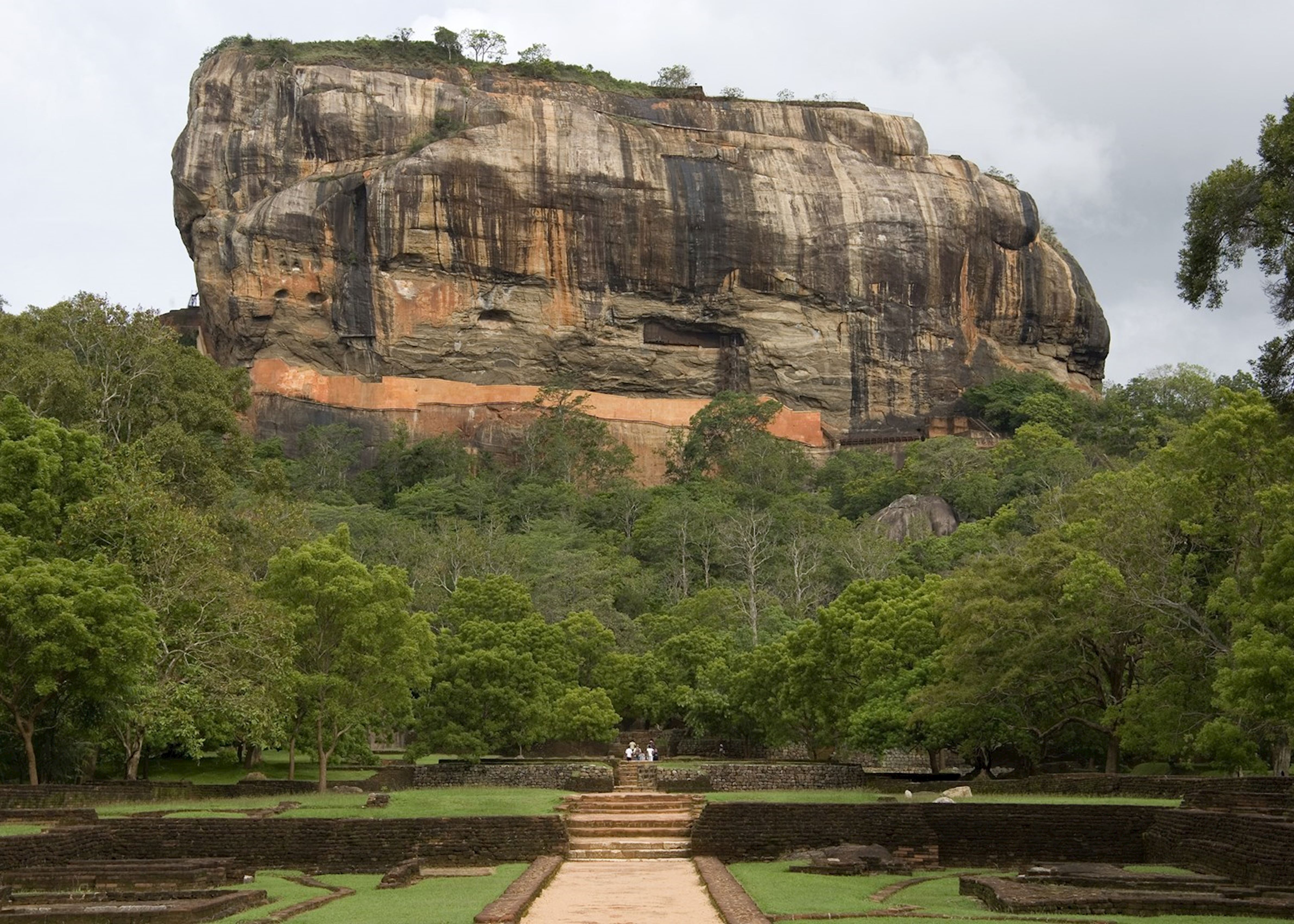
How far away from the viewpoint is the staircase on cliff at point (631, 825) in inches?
758

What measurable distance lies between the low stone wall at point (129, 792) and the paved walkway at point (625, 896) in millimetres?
6921

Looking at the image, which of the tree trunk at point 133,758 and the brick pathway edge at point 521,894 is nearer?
the brick pathway edge at point 521,894

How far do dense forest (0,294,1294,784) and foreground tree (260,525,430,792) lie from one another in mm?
63

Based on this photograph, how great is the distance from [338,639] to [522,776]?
4.31 metres

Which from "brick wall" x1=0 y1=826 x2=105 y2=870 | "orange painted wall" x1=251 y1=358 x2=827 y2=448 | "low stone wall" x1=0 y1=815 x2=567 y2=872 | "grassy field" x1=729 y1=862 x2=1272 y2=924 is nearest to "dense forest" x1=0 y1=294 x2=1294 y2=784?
"low stone wall" x1=0 y1=815 x2=567 y2=872

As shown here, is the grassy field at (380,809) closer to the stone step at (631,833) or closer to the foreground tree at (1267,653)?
the stone step at (631,833)

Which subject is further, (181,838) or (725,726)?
(725,726)

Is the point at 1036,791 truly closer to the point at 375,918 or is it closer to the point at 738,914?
the point at 738,914

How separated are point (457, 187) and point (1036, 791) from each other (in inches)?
1921

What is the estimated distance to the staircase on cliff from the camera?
19.3 m

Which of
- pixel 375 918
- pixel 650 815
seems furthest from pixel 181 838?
pixel 650 815

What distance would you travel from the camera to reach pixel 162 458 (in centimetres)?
3238

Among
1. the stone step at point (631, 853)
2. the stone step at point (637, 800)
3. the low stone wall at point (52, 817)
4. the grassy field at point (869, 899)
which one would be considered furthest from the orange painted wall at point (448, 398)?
the grassy field at point (869, 899)

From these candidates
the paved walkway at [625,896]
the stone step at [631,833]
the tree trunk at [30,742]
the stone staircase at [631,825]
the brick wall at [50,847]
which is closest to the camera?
the paved walkway at [625,896]
